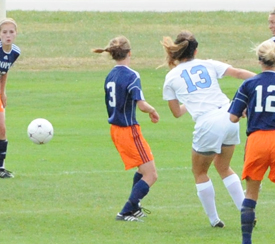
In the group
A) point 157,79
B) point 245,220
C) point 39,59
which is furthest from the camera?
point 39,59

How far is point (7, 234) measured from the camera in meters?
7.32

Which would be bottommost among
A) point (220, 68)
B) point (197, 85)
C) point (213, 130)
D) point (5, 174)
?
point (5, 174)

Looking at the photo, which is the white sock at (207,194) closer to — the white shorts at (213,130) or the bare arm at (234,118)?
the white shorts at (213,130)

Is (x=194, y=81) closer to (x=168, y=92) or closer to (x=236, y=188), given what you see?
(x=168, y=92)

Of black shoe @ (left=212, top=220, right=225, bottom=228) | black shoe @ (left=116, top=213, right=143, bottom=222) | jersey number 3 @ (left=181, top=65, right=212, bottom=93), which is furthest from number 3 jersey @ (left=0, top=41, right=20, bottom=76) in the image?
black shoe @ (left=212, top=220, right=225, bottom=228)

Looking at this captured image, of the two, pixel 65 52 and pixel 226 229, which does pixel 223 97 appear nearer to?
pixel 226 229

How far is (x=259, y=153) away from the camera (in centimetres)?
657

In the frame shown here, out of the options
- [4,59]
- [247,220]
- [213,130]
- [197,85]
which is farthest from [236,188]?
[4,59]

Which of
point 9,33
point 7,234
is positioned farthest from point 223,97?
point 9,33

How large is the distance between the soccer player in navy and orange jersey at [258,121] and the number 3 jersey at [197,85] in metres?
0.66

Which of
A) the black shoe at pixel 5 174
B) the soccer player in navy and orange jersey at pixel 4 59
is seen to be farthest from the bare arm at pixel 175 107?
the black shoe at pixel 5 174

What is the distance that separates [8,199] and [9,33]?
86.5 inches

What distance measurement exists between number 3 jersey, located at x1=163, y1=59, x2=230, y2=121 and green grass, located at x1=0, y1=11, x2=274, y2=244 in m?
→ 1.17

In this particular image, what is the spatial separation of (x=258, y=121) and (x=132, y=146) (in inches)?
65.1
